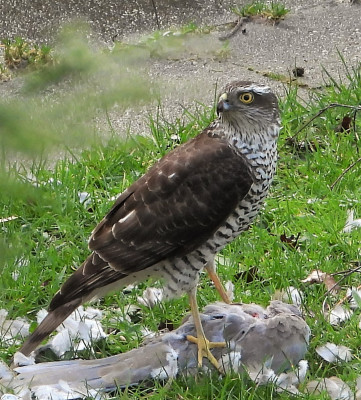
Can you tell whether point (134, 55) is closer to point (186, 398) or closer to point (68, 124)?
point (68, 124)

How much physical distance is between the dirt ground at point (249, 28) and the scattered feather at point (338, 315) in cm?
108

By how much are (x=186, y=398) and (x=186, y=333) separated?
342mm

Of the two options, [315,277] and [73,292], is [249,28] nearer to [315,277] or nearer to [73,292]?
[315,277]

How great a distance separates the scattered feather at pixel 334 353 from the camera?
338 centimetres

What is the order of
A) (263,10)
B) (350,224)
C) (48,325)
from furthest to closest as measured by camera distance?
1. (263,10)
2. (350,224)
3. (48,325)

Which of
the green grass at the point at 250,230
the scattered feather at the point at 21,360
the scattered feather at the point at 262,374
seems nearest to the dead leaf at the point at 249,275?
the green grass at the point at 250,230

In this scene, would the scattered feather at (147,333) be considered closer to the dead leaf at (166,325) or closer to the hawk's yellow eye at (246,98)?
the dead leaf at (166,325)

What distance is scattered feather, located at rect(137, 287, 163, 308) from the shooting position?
3.81m

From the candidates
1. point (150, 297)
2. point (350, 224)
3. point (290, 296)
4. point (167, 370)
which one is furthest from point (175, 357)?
point (350, 224)

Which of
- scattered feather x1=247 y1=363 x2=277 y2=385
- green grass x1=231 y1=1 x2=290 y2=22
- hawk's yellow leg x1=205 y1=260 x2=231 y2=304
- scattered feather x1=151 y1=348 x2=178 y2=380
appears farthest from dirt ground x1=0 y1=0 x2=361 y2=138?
scattered feather x1=247 y1=363 x2=277 y2=385

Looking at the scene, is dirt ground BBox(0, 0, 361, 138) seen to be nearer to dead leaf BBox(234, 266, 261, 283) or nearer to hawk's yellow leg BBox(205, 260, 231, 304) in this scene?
hawk's yellow leg BBox(205, 260, 231, 304)

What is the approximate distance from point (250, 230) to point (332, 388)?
1.29 metres

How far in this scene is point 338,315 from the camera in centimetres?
362

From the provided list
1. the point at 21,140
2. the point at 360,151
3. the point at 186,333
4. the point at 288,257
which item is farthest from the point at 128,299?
the point at 21,140
